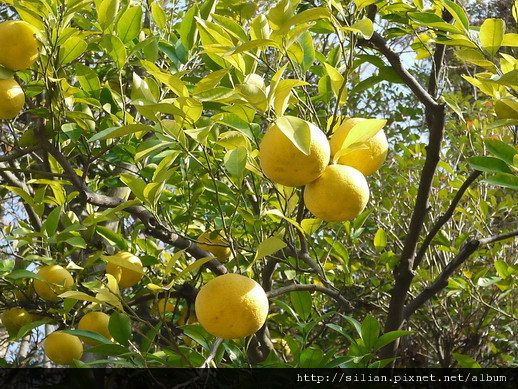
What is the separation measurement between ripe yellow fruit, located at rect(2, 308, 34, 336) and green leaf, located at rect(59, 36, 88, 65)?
0.90 meters

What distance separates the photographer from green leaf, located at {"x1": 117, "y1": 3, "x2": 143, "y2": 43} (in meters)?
1.49

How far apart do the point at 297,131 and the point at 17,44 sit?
29.3 inches

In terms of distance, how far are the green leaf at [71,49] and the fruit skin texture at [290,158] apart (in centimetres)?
64

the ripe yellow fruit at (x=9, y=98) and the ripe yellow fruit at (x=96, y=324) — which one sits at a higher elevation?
the ripe yellow fruit at (x=9, y=98)

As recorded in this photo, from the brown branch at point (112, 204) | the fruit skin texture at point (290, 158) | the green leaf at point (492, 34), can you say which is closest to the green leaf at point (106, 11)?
the brown branch at point (112, 204)

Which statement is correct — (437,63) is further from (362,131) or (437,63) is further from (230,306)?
(230,306)

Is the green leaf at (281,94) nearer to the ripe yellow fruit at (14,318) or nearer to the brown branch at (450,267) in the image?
the brown branch at (450,267)

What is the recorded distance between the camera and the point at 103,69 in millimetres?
2461

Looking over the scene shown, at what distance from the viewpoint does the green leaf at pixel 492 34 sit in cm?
111

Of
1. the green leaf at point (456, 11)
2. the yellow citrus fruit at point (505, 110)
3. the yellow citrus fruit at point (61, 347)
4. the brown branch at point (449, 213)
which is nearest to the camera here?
the yellow citrus fruit at point (505, 110)

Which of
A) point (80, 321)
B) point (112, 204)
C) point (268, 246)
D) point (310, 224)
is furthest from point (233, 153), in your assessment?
point (80, 321)

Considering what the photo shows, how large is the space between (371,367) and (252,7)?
89cm

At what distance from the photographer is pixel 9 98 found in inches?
52.7

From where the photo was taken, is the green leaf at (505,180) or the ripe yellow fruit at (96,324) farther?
the ripe yellow fruit at (96,324)
